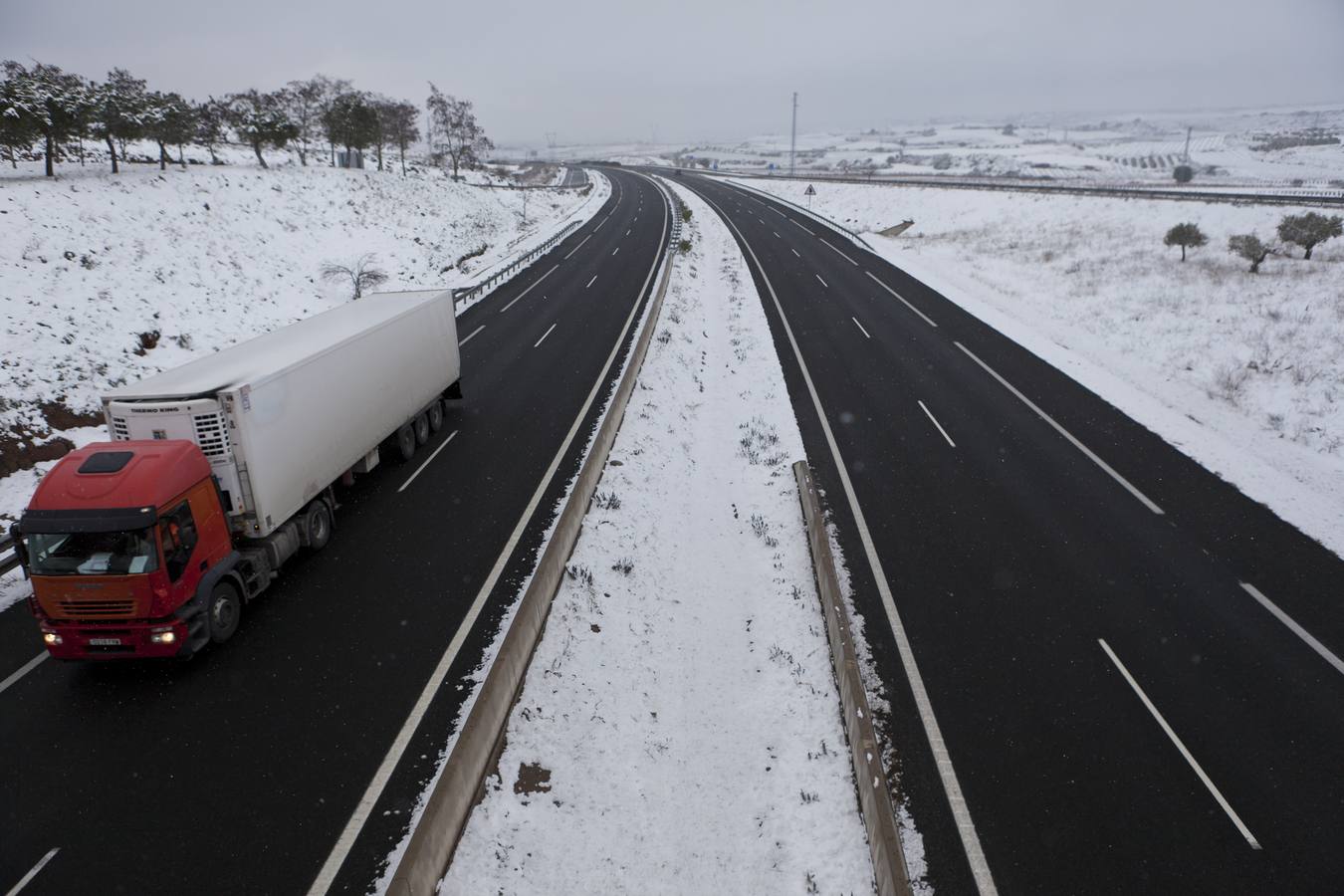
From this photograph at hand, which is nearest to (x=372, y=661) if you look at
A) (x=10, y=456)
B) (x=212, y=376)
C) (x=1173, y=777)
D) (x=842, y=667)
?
(x=212, y=376)

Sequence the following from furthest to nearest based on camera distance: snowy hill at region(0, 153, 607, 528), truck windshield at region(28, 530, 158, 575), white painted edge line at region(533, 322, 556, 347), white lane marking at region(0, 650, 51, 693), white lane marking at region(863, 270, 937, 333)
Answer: white lane marking at region(863, 270, 937, 333) → white painted edge line at region(533, 322, 556, 347) → snowy hill at region(0, 153, 607, 528) → white lane marking at region(0, 650, 51, 693) → truck windshield at region(28, 530, 158, 575)

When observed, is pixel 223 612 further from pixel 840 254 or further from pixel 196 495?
pixel 840 254

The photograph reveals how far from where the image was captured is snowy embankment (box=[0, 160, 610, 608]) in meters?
17.3

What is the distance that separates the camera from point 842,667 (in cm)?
899

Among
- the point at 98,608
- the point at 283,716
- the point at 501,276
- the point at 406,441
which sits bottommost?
the point at 283,716

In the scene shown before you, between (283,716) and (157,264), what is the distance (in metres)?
24.1

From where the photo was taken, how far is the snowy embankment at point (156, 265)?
17.3m

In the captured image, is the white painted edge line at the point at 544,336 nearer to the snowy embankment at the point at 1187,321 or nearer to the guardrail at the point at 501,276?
the guardrail at the point at 501,276

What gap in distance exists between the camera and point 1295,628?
10.4 metres

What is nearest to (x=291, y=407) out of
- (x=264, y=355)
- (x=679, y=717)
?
(x=264, y=355)

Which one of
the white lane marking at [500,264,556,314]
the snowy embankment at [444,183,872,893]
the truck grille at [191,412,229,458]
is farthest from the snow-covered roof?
the white lane marking at [500,264,556,314]

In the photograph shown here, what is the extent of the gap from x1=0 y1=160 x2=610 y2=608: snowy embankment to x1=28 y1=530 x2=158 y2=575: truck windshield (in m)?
3.93

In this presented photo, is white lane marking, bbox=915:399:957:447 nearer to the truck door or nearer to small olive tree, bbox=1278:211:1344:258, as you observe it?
the truck door

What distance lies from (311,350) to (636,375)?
9.84 meters
